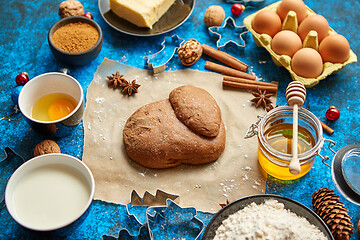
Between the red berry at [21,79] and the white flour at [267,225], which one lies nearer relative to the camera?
the white flour at [267,225]

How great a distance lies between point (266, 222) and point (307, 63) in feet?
2.71

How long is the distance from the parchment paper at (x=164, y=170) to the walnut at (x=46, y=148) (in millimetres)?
134

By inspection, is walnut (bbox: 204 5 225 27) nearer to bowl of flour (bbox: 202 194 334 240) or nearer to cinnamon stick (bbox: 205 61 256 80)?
cinnamon stick (bbox: 205 61 256 80)

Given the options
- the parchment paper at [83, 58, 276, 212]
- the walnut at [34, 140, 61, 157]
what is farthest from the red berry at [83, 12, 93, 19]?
the walnut at [34, 140, 61, 157]

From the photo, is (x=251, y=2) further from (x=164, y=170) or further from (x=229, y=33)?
(x=164, y=170)

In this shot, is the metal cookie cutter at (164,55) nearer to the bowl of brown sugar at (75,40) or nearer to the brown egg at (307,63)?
the bowl of brown sugar at (75,40)

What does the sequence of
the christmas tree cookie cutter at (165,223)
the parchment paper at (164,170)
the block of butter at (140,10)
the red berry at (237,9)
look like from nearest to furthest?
the christmas tree cookie cutter at (165,223) → the parchment paper at (164,170) → the block of butter at (140,10) → the red berry at (237,9)

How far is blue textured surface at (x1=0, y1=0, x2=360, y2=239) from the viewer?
66.3 inches

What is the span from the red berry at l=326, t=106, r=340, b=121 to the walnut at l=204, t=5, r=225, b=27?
73 cm

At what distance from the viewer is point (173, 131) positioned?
1762 mm

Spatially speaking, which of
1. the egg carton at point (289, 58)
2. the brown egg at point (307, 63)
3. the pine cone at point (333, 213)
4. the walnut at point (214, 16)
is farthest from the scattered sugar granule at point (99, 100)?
the pine cone at point (333, 213)

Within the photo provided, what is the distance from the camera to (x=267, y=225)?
54.6 inches

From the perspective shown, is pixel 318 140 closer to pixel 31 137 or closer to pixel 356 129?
pixel 356 129

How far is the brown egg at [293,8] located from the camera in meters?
2.02
